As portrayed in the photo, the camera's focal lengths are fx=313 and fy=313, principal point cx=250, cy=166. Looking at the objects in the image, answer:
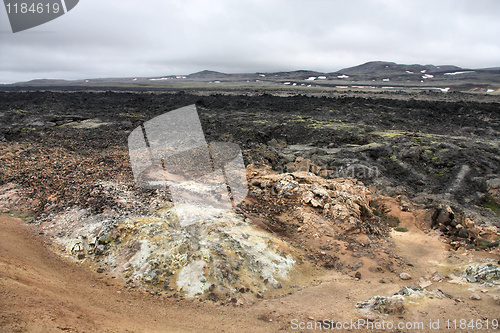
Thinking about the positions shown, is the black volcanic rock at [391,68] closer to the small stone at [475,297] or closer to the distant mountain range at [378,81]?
the distant mountain range at [378,81]

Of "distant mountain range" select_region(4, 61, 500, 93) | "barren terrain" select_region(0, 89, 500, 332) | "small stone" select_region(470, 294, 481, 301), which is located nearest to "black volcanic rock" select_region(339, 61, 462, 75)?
"distant mountain range" select_region(4, 61, 500, 93)

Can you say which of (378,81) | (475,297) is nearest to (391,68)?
(378,81)

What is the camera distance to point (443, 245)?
1045 cm

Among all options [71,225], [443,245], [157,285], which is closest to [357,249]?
[443,245]

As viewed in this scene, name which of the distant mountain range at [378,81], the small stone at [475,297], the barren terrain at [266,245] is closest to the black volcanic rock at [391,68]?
the distant mountain range at [378,81]

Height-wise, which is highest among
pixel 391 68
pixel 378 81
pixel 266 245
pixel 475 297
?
pixel 391 68

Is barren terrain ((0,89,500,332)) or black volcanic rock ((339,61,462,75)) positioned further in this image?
black volcanic rock ((339,61,462,75))

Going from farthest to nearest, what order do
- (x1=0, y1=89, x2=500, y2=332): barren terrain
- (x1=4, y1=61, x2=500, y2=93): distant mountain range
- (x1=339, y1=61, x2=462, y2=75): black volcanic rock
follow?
1. (x1=339, y1=61, x2=462, y2=75): black volcanic rock
2. (x1=4, y1=61, x2=500, y2=93): distant mountain range
3. (x1=0, y1=89, x2=500, y2=332): barren terrain

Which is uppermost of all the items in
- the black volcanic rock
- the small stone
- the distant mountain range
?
the black volcanic rock

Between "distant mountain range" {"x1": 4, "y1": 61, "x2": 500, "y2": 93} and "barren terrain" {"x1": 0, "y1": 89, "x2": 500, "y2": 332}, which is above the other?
"distant mountain range" {"x1": 4, "y1": 61, "x2": 500, "y2": 93}

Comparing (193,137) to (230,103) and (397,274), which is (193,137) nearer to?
(397,274)

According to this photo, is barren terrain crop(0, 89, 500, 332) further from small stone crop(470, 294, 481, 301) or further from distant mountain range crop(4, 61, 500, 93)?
distant mountain range crop(4, 61, 500, 93)

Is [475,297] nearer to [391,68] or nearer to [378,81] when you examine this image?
[378,81]

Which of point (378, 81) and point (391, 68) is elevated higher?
point (391, 68)
